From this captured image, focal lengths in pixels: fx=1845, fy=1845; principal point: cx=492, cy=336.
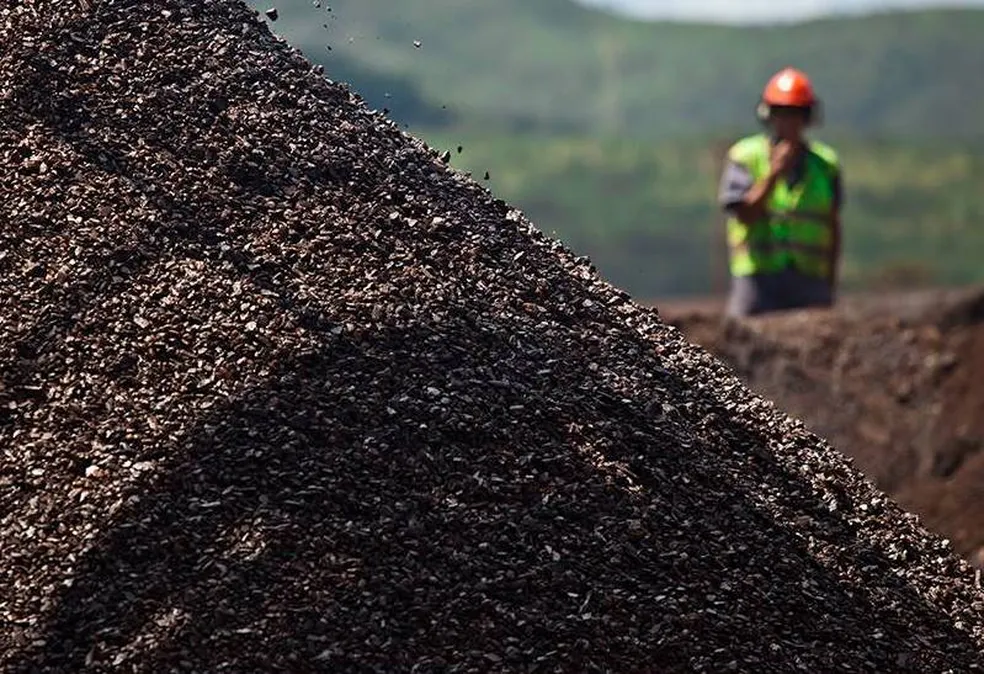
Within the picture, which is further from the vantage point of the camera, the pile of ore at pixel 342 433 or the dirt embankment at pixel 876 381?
the dirt embankment at pixel 876 381

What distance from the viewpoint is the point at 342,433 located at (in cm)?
436

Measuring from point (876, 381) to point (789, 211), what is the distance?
138 centimetres

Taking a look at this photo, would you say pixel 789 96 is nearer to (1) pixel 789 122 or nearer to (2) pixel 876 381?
(1) pixel 789 122

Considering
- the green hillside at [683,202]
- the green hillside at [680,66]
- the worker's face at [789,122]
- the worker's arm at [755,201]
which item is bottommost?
the worker's arm at [755,201]

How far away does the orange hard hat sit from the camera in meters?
9.42

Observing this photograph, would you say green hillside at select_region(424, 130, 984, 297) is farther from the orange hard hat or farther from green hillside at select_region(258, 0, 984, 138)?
green hillside at select_region(258, 0, 984, 138)

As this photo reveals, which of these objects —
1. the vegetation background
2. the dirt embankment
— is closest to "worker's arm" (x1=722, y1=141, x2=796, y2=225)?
the dirt embankment

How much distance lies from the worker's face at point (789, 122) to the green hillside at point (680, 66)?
85.7 m

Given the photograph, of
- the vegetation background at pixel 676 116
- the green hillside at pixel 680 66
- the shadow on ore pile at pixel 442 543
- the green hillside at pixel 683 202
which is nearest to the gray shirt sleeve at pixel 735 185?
the shadow on ore pile at pixel 442 543

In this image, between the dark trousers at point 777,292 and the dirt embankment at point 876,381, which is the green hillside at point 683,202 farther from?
the dark trousers at point 777,292

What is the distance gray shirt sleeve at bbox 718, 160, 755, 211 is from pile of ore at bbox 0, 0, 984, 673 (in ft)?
14.3

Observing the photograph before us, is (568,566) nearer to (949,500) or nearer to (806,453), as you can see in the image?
(806,453)

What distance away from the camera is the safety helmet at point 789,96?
941 centimetres

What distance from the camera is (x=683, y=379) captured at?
16.2ft
